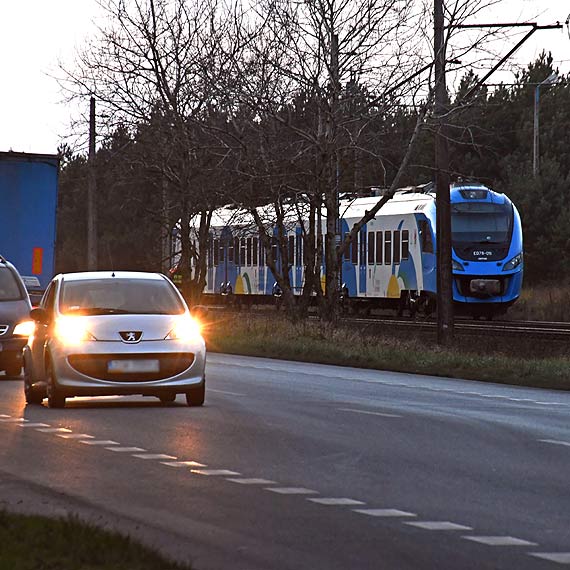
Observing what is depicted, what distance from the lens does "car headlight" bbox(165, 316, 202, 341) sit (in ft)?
68.1

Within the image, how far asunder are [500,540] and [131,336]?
35.7ft

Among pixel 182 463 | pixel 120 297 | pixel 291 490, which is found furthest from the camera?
pixel 120 297

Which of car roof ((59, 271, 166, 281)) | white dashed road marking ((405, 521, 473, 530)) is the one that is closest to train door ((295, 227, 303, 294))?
car roof ((59, 271, 166, 281))

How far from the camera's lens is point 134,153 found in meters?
45.2

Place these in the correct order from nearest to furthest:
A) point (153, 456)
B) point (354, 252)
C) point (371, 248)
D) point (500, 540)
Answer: point (500, 540), point (153, 456), point (371, 248), point (354, 252)

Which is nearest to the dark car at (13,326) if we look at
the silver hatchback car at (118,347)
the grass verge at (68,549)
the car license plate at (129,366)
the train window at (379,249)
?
the silver hatchback car at (118,347)

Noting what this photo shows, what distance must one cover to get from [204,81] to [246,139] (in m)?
1.43

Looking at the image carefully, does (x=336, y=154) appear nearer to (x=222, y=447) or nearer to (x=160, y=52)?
(x=160, y=52)

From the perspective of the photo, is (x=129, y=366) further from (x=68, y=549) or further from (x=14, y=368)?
(x=68, y=549)

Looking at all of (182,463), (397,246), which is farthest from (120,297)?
(397,246)

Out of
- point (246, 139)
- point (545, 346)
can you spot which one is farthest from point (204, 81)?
point (545, 346)

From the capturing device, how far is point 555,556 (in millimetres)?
9523

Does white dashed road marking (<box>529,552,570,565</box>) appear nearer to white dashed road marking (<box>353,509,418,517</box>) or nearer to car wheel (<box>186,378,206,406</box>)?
white dashed road marking (<box>353,509,418,517</box>)

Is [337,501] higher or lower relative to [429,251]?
lower
